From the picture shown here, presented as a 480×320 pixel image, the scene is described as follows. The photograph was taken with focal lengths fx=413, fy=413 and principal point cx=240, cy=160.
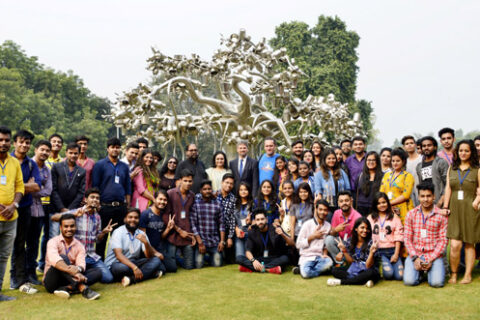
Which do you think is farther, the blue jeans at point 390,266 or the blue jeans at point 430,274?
the blue jeans at point 390,266

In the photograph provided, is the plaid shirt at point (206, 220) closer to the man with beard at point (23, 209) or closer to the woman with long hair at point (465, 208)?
the man with beard at point (23, 209)

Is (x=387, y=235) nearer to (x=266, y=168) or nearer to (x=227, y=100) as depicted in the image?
(x=266, y=168)

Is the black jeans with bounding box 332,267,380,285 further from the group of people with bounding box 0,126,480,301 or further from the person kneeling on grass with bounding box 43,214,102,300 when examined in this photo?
the person kneeling on grass with bounding box 43,214,102,300

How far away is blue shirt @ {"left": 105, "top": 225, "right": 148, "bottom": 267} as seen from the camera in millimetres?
5105

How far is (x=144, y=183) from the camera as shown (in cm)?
608

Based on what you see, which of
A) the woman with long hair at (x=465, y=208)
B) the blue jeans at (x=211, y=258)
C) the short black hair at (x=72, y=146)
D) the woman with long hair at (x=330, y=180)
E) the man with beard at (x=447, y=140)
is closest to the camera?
the woman with long hair at (x=465, y=208)

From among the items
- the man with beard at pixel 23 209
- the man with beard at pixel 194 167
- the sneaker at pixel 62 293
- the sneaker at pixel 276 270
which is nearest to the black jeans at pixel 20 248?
the man with beard at pixel 23 209

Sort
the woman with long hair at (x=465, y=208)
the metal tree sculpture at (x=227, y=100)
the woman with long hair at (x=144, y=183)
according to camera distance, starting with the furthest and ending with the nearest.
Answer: the metal tree sculpture at (x=227, y=100) < the woman with long hair at (x=144, y=183) < the woman with long hair at (x=465, y=208)

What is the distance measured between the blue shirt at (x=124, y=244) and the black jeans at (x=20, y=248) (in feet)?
3.07

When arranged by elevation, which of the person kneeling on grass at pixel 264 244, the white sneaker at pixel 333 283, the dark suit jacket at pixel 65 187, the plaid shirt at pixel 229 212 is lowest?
the white sneaker at pixel 333 283

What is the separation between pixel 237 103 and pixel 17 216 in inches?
291

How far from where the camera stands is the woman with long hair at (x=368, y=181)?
562 cm

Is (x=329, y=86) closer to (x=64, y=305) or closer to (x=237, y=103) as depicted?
(x=237, y=103)

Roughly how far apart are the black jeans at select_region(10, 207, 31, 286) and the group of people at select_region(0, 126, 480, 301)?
0.01 meters
